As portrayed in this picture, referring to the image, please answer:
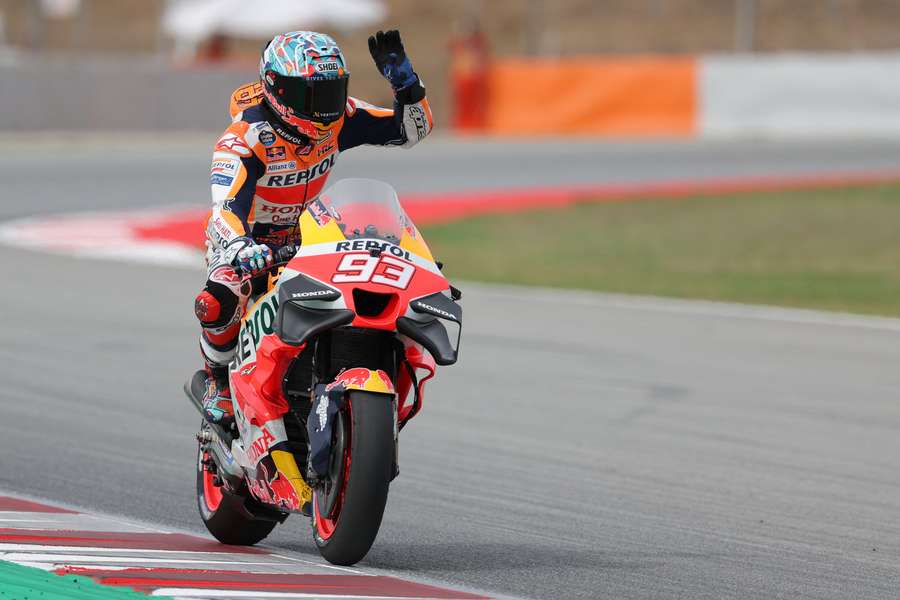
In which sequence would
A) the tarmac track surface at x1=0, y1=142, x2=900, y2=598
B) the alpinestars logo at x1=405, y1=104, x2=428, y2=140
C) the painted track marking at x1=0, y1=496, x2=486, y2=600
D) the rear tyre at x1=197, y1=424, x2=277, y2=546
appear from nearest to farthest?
the painted track marking at x1=0, y1=496, x2=486, y2=600 < the tarmac track surface at x1=0, y1=142, x2=900, y2=598 < the rear tyre at x1=197, y1=424, x2=277, y2=546 < the alpinestars logo at x1=405, y1=104, x2=428, y2=140

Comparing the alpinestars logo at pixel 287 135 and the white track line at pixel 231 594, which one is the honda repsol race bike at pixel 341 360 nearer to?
the white track line at pixel 231 594

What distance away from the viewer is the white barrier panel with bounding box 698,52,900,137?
3009 centimetres

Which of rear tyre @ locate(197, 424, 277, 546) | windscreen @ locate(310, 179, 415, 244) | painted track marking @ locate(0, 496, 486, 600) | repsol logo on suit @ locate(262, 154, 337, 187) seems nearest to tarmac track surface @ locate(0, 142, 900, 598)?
rear tyre @ locate(197, 424, 277, 546)

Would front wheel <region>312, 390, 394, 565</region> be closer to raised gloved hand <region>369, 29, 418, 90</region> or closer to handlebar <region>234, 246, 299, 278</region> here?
handlebar <region>234, 246, 299, 278</region>

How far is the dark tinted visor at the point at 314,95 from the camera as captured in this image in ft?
17.6

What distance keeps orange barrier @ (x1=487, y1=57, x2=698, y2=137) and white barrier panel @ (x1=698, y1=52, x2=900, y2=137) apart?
453 mm

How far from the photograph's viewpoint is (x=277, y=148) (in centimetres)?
560

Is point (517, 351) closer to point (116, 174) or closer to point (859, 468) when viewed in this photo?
point (859, 468)

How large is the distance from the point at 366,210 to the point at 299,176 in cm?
72

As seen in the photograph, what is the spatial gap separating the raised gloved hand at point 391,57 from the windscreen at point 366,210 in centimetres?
67

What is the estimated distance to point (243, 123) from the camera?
5602 millimetres

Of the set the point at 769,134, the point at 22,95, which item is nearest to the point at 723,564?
the point at 22,95

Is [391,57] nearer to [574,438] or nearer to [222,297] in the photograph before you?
[222,297]

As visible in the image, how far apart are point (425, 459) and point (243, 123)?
7.40ft
